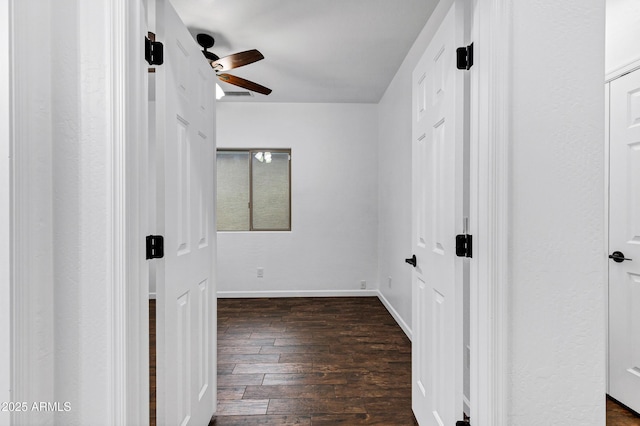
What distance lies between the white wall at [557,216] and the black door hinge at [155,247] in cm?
116

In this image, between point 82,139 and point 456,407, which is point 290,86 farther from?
point 456,407

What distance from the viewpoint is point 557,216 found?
104 centimetres

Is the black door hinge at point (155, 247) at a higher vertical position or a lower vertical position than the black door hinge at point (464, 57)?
lower

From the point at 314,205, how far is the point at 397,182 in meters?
1.33

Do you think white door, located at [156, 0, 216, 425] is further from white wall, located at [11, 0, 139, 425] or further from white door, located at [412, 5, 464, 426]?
white door, located at [412, 5, 464, 426]

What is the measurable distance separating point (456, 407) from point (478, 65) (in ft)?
4.12

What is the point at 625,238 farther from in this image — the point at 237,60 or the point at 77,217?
the point at 237,60

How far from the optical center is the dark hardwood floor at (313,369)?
1891 millimetres

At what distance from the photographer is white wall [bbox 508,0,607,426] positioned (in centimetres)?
102

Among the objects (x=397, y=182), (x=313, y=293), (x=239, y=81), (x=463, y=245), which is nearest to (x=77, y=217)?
(x=463, y=245)

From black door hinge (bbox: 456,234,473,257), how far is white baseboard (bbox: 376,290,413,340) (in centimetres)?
190

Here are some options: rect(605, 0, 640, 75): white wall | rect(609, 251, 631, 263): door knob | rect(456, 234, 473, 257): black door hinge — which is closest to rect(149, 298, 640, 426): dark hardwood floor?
rect(609, 251, 631, 263): door knob

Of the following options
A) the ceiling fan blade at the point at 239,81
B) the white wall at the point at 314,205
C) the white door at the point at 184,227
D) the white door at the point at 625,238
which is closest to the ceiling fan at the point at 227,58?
the ceiling fan blade at the point at 239,81

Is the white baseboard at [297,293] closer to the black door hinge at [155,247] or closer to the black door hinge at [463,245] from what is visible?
the black door hinge at [463,245]
